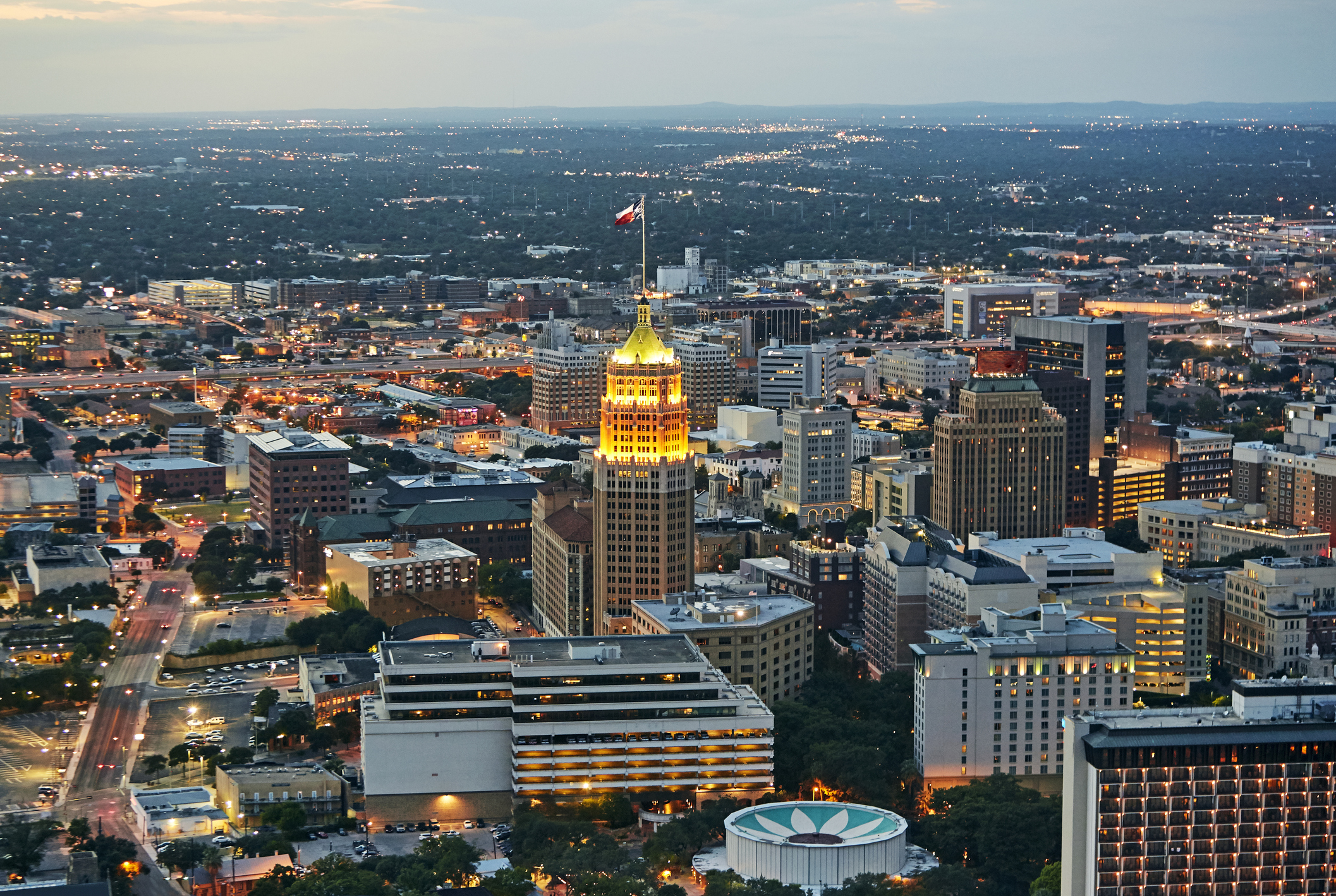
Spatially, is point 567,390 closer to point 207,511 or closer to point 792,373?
point 792,373

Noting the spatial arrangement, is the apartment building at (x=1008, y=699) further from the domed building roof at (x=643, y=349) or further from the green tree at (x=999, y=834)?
the domed building roof at (x=643, y=349)

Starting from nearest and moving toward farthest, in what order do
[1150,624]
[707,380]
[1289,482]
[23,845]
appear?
1. [23,845]
2. [1150,624]
3. [1289,482]
4. [707,380]

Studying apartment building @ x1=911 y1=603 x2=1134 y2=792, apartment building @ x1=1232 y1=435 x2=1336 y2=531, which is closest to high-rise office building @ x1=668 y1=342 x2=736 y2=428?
apartment building @ x1=1232 y1=435 x2=1336 y2=531

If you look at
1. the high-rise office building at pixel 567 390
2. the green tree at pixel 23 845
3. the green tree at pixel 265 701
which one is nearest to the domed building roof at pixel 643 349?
the green tree at pixel 265 701

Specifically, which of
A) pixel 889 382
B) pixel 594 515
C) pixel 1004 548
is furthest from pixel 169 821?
pixel 889 382

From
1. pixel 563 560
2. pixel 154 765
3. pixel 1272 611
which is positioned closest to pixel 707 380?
pixel 563 560

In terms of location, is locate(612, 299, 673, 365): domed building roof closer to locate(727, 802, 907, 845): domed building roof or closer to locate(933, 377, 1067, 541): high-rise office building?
locate(933, 377, 1067, 541): high-rise office building

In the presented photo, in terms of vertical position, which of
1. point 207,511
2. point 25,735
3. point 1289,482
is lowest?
point 25,735
